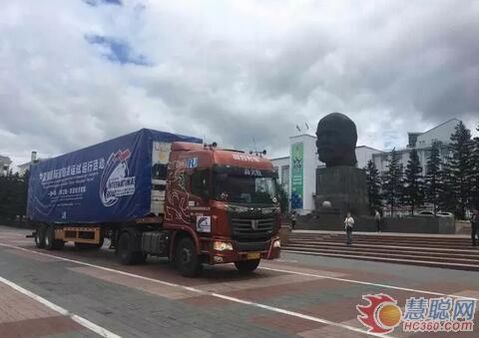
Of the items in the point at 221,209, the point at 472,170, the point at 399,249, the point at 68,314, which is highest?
the point at 472,170

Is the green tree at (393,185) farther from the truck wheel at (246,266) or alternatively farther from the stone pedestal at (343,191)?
the truck wheel at (246,266)

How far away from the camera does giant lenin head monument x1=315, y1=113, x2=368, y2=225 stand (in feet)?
135

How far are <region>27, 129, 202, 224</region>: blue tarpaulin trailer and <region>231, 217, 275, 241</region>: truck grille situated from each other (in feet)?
11.5

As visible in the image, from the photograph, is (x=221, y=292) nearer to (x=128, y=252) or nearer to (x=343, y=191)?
(x=128, y=252)

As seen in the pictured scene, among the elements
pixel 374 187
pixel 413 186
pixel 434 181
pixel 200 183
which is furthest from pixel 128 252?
pixel 374 187

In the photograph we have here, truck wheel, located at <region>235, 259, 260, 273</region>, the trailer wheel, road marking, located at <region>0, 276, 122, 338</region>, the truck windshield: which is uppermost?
the truck windshield

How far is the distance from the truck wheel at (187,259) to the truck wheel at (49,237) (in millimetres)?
10418

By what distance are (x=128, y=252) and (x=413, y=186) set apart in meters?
61.3

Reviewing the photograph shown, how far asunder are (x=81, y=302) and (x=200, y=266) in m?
3.89

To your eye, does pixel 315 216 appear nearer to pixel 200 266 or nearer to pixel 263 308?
pixel 200 266

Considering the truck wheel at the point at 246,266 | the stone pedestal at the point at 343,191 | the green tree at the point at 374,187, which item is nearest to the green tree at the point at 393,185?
the green tree at the point at 374,187

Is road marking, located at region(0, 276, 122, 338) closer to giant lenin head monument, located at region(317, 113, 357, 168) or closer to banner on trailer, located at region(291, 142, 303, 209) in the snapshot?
giant lenin head monument, located at region(317, 113, 357, 168)

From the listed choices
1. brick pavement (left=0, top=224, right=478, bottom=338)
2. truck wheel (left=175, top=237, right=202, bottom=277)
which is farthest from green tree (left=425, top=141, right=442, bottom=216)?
truck wheel (left=175, top=237, right=202, bottom=277)

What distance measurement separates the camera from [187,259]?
44.1ft
